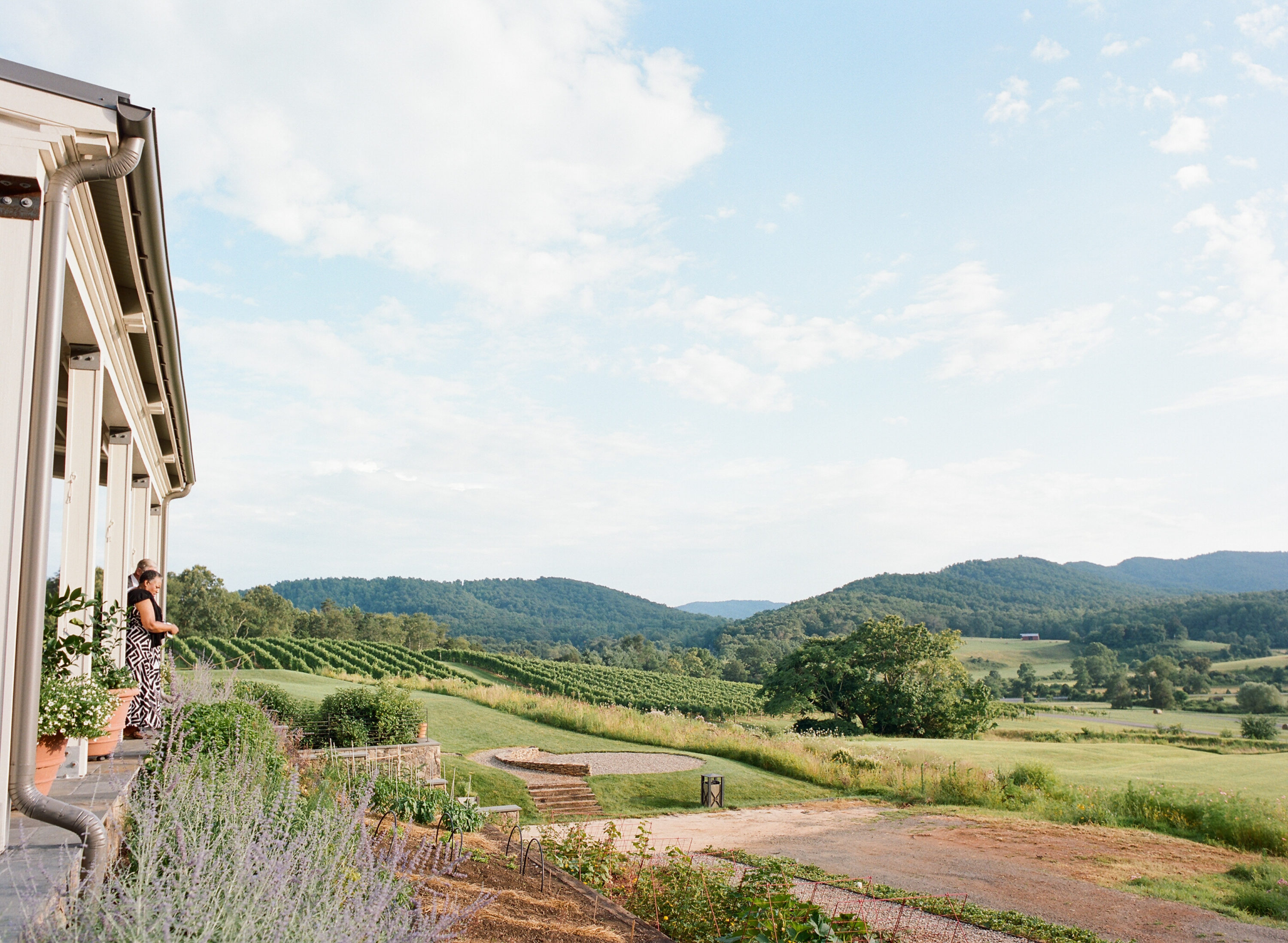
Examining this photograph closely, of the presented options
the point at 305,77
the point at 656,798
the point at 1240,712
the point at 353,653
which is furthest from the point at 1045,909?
the point at 1240,712

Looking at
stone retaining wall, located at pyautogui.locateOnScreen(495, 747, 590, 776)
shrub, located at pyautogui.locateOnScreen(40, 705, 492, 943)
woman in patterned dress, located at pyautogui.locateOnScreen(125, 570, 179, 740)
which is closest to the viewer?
shrub, located at pyautogui.locateOnScreen(40, 705, 492, 943)

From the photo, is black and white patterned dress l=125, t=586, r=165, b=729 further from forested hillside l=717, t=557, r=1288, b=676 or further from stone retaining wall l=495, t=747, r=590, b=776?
forested hillside l=717, t=557, r=1288, b=676

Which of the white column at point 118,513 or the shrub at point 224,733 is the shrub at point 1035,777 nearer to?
the shrub at point 224,733

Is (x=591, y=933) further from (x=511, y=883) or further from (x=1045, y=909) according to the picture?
(x=1045, y=909)

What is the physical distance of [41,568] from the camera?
315 cm

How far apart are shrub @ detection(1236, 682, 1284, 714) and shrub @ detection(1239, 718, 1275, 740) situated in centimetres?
931

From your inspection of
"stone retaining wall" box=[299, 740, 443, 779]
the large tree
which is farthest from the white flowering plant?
the large tree

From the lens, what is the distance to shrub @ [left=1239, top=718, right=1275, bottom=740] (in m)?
36.1

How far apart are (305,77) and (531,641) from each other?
118400mm

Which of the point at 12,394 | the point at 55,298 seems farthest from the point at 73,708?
the point at 55,298

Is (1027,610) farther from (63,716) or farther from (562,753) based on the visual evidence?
(63,716)

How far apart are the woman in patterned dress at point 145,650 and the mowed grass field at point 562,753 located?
737 centimetres

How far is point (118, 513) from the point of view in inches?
267

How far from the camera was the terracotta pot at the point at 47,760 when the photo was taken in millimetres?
3836
